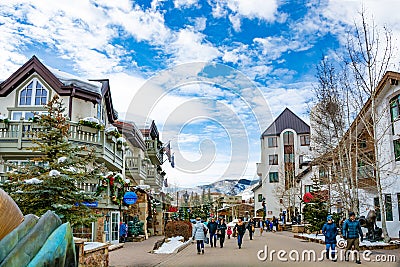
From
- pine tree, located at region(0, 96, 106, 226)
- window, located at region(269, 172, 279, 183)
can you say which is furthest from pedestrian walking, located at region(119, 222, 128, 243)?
window, located at region(269, 172, 279, 183)

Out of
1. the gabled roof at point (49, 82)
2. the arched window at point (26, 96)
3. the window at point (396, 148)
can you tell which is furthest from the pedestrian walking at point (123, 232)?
the window at point (396, 148)

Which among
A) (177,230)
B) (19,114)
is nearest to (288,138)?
(177,230)

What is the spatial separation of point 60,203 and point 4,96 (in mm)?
12875

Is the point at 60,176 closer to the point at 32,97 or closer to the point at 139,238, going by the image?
the point at 32,97

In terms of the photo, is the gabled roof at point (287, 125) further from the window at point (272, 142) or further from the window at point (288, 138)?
the window at point (288, 138)

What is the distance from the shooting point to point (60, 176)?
12695 millimetres

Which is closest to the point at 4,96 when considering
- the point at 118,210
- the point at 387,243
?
the point at 118,210

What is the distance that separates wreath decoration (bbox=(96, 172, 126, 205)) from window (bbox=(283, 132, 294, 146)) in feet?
149

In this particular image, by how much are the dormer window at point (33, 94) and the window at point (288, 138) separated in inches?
1929

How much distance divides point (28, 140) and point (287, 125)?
5397cm

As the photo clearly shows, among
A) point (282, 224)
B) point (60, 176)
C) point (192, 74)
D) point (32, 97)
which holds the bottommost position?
point (282, 224)

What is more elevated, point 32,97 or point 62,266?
point 32,97

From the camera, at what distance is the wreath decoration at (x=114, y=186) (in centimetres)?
2022

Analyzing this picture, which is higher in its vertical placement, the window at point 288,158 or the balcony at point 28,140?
the window at point 288,158
